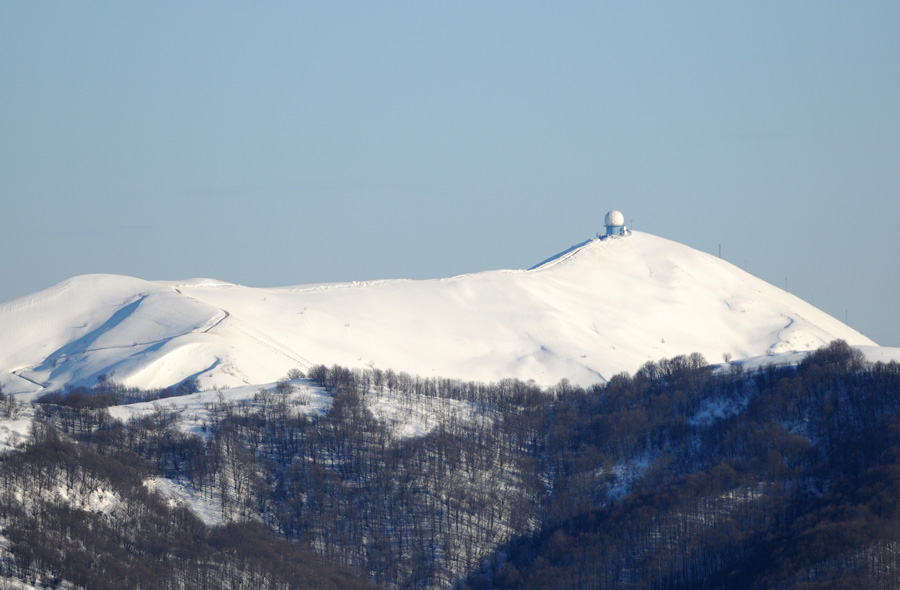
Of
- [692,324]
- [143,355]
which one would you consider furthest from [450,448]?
[692,324]

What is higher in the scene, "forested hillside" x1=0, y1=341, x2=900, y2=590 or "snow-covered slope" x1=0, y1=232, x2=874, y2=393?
"snow-covered slope" x1=0, y1=232, x2=874, y2=393

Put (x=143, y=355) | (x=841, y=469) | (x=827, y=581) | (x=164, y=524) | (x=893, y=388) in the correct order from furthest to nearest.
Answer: (x=143, y=355), (x=893, y=388), (x=841, y=469), (x=164, y=524), (x=827, y=581)

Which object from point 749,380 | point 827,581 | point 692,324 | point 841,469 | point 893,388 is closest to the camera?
point 827,581

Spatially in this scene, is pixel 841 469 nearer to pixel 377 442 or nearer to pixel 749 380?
pixel 749 380

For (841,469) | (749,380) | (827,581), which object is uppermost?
(749,380)

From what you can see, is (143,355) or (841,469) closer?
(841,469)

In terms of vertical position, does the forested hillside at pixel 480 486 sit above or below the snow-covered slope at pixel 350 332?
below
